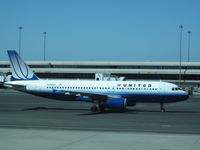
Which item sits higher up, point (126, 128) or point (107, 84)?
point (107, 84)

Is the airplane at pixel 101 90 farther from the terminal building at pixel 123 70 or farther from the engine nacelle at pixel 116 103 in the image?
the terminal building at pixel 123 70

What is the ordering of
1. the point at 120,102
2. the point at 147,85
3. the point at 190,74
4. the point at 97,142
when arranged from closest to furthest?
the point at 97,142
the point at 120,102
the point at 147,85
the point at 190,74

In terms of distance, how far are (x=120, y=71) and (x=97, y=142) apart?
91018 millimetres

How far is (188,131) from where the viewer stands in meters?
21.4

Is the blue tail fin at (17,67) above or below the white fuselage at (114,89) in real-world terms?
above

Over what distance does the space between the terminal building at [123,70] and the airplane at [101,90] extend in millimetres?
68341

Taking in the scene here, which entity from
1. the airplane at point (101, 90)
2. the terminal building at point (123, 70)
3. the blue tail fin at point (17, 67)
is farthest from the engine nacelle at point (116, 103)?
the terminal building at point (123, 70)

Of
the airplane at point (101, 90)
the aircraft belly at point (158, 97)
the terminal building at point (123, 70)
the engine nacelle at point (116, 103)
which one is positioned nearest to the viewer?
the engine nacelle at point (116, 103)

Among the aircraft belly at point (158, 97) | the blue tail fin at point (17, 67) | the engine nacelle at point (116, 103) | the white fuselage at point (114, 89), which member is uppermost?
the blue tail fin at point (17, 67)

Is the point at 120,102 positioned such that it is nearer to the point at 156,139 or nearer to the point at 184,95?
the point at 184,95

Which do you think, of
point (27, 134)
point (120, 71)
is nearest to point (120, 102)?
point (27, 134)

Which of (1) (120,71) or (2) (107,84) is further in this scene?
(1) (120,71)

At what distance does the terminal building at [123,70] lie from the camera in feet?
345

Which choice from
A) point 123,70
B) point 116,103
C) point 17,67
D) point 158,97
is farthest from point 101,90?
point 123,70
